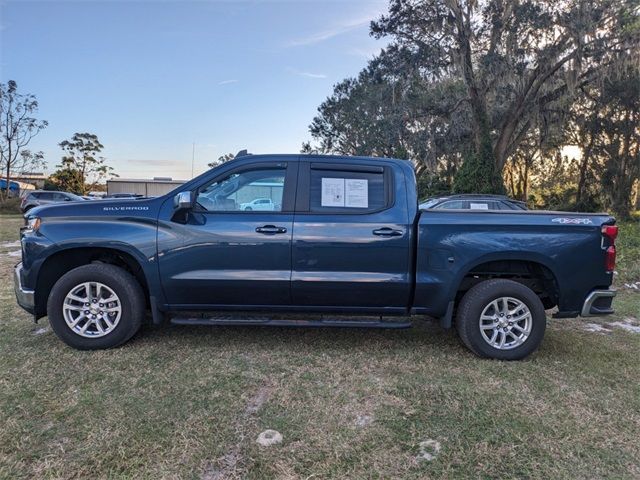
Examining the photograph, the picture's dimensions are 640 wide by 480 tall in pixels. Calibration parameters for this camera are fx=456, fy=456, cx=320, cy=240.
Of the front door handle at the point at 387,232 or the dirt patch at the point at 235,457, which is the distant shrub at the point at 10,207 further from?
the dirt patch at the point at 235,457

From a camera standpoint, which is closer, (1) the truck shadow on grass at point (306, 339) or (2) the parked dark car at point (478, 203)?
(1) the truck shadow on grass at point (306, 339)

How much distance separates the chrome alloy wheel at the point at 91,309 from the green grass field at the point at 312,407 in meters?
0.22

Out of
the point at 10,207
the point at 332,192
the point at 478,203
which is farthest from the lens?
the point at 10,207

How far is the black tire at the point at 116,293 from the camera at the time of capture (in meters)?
3.95

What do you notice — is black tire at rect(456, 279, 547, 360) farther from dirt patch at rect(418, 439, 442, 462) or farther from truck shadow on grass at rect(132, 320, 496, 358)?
dirt patch at rect(418, 439, 442, 462)

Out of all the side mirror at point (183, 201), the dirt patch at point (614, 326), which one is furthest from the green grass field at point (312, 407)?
the side mirror at point (183, 201)

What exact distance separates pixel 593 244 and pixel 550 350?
3.65 feet

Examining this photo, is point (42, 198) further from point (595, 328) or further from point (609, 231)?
point (609, 231)

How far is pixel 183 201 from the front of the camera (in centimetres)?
385

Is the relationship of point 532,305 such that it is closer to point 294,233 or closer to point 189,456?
point 294,233

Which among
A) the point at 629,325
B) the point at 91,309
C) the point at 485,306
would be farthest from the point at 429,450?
the point at 629,325

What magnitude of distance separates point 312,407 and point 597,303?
8.80 feet

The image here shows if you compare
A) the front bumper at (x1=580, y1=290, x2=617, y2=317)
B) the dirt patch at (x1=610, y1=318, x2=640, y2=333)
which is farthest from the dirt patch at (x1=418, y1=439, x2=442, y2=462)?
the dirt patch at (x1=610, y1=318, x2=640, y2=333)

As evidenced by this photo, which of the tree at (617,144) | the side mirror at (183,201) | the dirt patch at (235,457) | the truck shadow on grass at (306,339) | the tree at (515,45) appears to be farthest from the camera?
the tree at (617,144)
